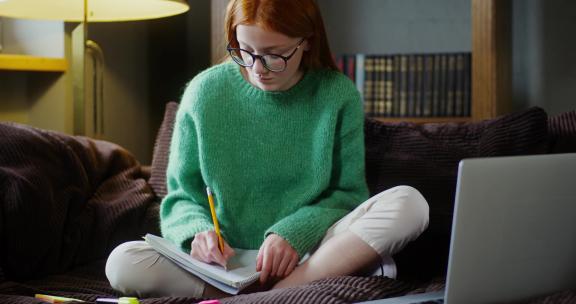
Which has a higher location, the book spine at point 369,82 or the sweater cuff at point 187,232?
the book spine at point 369,82

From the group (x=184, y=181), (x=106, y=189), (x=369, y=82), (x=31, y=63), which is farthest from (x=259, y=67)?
(x=369, y=82)

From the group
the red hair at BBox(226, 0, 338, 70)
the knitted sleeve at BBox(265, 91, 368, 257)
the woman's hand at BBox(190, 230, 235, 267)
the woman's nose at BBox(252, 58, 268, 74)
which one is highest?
the red hair at BBox(226, 0, 338, 70)

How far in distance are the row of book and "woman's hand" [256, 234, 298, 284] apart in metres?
1.44

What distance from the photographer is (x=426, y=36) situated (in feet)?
10.00

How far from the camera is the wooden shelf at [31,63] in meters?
2.43

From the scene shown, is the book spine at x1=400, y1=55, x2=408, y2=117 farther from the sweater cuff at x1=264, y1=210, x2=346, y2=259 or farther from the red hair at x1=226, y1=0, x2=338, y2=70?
the sweater cuff at x1=264, y1=210, x2=346, y2=259

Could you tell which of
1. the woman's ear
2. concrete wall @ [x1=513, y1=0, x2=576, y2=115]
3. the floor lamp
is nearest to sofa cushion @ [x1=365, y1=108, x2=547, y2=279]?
the woman's ear

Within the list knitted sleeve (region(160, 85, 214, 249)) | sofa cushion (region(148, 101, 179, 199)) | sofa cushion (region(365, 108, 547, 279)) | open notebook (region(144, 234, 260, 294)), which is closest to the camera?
open notebook (region(144, 234, 260, 294))

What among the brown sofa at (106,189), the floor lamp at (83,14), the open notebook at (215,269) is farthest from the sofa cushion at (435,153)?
the floor lamp at (83,14)

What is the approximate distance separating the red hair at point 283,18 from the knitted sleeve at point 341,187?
14 cm

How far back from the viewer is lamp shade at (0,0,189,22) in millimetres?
2270

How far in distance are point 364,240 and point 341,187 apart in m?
0.21

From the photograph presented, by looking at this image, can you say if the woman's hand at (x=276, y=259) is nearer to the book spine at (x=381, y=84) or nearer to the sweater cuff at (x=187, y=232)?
the sweater cuff at (x=187, y=232)

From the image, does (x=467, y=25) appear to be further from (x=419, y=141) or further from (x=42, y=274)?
(x=42, y=274)
